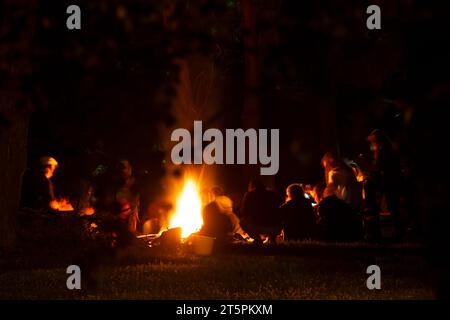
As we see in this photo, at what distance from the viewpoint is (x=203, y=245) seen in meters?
13.6

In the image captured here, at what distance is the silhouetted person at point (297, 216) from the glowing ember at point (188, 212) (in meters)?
1.45

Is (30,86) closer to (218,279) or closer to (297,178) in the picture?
(218,279)

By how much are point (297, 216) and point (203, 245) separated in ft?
7.18

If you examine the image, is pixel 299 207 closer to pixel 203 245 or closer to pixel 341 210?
pixel 341 210

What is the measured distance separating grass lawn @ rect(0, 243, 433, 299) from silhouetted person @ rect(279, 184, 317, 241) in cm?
121

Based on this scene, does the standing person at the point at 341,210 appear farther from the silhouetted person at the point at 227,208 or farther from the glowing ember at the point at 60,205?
the glowing ember at the point at 60,205

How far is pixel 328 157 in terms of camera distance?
15.5 metres

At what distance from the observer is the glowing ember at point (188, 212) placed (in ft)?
49.9

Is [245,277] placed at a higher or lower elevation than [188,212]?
lower

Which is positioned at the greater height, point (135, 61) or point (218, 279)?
point (135, 61)

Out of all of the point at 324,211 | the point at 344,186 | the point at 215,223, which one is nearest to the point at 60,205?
the point at 215,223

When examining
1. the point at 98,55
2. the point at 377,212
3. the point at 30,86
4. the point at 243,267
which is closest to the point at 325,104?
the point at 98,55

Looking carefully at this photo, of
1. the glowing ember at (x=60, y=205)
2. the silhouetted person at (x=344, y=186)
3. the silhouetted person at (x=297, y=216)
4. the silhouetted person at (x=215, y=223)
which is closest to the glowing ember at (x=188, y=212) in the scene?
the silhouetted person at (x=215, y=223)

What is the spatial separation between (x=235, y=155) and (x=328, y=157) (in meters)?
8.08
